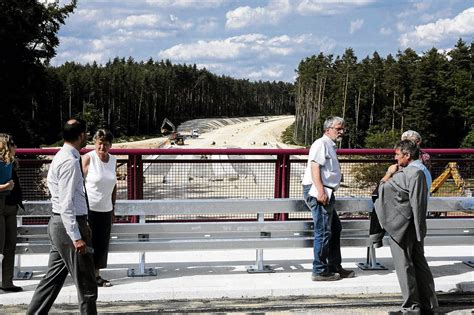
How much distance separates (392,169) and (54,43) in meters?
33.3

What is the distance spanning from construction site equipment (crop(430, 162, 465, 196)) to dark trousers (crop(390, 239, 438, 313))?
3.51 metres

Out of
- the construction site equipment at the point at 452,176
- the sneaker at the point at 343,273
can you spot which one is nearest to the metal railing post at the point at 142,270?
the sneaker at the point at 343,273

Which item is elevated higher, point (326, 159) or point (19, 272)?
point (326, 159)

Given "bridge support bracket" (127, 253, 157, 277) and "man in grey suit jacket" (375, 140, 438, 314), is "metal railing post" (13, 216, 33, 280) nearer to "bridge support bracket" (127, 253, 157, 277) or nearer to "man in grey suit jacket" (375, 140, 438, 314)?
"bridge support bracket" (127, 253, 157, 277)

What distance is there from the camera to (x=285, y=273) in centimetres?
798

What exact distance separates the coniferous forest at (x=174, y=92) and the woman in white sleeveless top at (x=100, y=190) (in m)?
26.3

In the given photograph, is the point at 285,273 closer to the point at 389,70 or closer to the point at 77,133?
the point at 77,133

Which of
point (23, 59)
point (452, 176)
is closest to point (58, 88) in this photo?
point (23, 59)

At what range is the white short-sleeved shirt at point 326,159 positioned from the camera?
294 inches

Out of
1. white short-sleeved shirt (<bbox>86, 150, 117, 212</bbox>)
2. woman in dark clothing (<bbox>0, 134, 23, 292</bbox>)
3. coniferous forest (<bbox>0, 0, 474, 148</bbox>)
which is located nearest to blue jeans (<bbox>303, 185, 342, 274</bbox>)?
white short-sleeved shirt (<bbox>86, 150, 117, 212</bbox>)

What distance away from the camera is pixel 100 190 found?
7004 millimetres

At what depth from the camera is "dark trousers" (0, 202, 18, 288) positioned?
277 inches

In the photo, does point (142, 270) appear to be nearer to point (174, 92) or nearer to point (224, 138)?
point (224, 138)

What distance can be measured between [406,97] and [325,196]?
312 feet
